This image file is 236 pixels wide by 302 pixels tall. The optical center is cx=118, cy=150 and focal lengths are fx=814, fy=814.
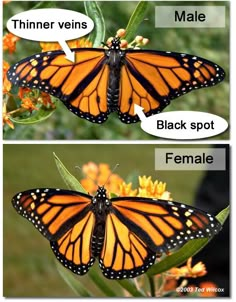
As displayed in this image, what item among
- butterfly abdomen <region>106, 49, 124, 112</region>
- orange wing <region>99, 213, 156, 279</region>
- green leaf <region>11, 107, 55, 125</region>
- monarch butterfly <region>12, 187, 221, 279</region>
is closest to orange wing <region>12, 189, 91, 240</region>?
monarch butterfly <region>12, 187, 221, 279</region>

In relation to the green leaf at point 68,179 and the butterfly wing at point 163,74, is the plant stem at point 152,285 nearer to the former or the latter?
the green leaf at point 68,179

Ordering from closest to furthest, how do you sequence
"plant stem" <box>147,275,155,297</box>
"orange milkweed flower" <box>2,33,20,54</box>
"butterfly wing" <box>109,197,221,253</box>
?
"butterfly wing" <box>109,197,221,253</box>
"plant stem" <box>147,275,155,297</box>
"orange milkweed flower" <box>2,33,20,54</box>

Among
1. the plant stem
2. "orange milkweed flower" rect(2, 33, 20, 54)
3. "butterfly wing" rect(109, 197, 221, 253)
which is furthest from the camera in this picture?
"orange milkweed flower" rect(2, 33, 20, 54)

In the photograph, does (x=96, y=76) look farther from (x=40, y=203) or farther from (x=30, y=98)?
(x=40, y=203)

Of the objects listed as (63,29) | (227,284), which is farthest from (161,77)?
(227,284)

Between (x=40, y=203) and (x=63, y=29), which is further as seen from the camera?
(x=63, y=29)

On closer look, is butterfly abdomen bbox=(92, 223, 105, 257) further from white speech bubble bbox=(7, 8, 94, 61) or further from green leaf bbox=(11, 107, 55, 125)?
white speech bubble bbox=(7, 8, 94, 61)

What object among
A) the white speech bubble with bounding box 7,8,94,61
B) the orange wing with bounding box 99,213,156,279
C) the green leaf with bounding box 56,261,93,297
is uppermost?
the white speech bubble with bounding box 7,8,94,61

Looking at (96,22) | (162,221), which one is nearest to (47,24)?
(96,22)

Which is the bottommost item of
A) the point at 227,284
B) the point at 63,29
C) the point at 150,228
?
the point at 227,284
